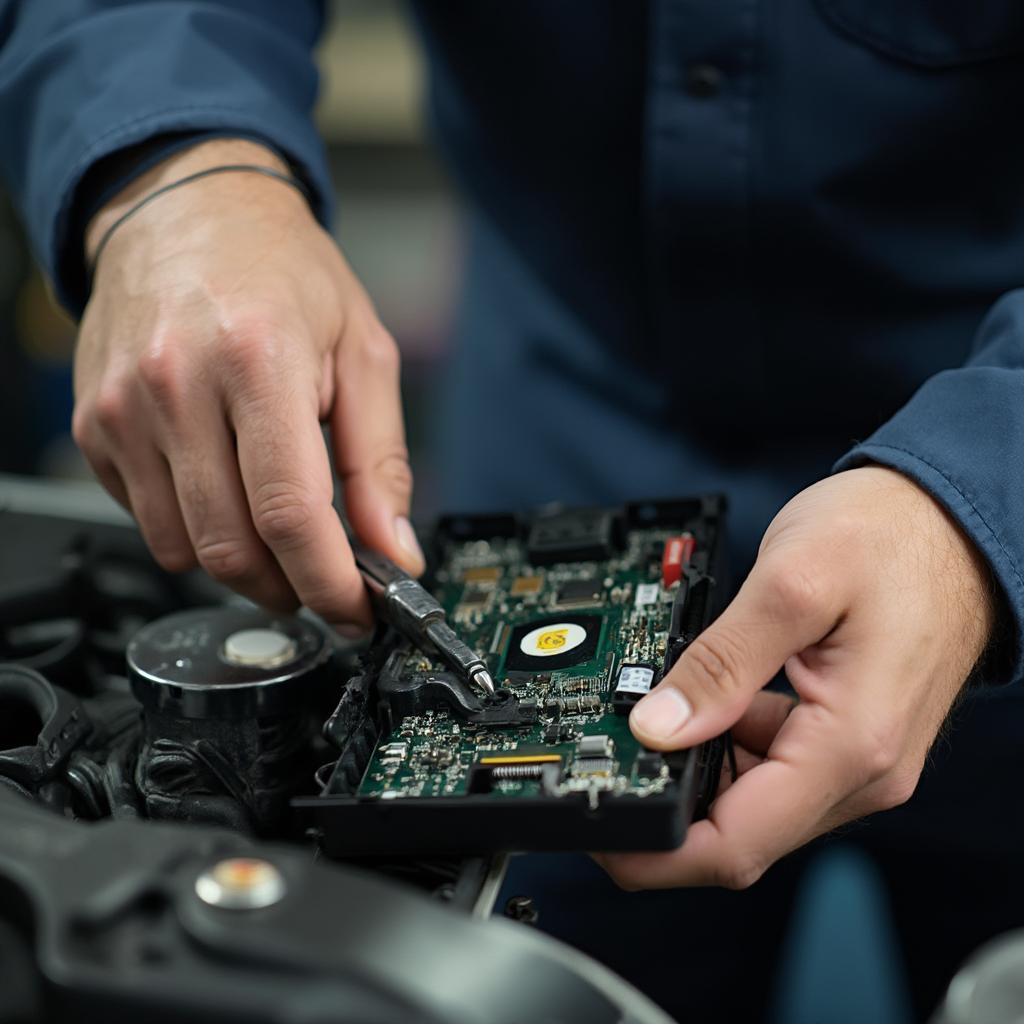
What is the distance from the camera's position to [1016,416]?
88 centimetres

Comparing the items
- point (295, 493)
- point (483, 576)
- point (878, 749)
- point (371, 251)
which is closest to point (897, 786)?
point (878, 749)

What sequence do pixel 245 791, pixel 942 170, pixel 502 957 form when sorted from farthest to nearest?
pixel 942 170 → pixel 245 791 → pixel 502 957

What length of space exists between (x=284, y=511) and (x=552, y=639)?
234 mm

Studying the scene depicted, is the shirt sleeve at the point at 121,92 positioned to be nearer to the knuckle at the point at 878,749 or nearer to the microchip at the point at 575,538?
the microchip at the point at 575,538

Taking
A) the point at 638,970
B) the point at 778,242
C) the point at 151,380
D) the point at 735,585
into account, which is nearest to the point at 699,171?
the point at 778,242

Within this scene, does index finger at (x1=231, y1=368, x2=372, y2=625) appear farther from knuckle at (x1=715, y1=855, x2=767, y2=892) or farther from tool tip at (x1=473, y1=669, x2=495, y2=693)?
knuckle at (x1=715, y1=855, x2=767, y2=892)

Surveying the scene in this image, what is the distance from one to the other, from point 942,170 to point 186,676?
2.74ft

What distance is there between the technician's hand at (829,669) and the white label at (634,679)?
29 millimetres

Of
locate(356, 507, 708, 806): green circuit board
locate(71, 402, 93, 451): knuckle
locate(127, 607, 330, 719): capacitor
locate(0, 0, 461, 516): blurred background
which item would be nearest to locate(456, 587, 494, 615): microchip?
locate(356, 507, 708, 806): green circuit board

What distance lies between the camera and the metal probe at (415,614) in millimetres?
837

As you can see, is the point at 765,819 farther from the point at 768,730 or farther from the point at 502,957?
the point at 502,957

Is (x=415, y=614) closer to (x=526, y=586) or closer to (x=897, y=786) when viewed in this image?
(x=526, y=586)

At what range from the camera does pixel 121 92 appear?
3.69 feet

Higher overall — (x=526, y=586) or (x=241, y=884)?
(x=241, y=884)
